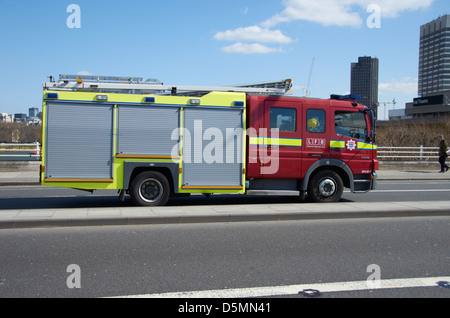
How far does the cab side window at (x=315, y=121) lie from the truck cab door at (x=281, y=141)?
26 cm

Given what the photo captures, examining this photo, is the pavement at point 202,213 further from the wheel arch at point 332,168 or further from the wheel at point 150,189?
the wheel arch at point 332,168

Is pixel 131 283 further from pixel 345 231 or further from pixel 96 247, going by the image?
pixel 345 231

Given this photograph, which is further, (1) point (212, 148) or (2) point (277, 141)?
(2) point (277, 141)

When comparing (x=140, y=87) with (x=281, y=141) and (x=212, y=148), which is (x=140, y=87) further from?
(x=281, y=141)

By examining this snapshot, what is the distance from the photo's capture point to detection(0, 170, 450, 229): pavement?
26.8ft

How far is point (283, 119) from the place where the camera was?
10.6m

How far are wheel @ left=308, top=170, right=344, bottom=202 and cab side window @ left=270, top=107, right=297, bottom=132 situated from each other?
59.2 inches

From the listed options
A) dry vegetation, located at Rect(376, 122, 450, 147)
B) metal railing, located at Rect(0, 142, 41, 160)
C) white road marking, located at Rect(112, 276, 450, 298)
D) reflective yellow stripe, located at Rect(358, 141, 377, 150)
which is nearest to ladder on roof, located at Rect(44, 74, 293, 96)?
reflective yellow stripe, located at Rect(358, 141, 377, 150)

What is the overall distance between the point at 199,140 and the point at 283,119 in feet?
7.27

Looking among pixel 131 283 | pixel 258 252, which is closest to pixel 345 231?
pixel 258 252

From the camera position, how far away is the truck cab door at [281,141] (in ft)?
34.7

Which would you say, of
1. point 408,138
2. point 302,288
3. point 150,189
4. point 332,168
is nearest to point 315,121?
point 332,168

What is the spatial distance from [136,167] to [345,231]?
507 cm
